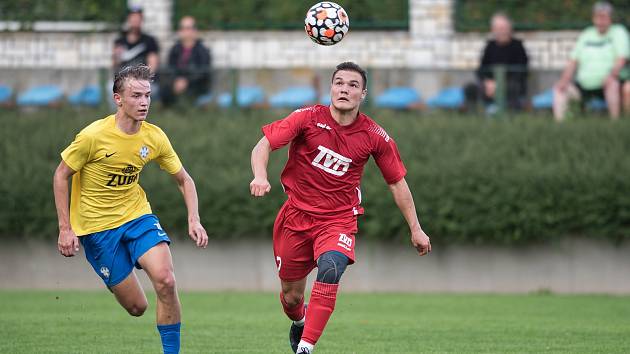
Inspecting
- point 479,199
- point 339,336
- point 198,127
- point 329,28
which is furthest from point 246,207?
point 329,28

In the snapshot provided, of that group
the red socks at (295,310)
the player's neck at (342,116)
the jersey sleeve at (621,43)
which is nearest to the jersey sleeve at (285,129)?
the player's neck at (342,116)

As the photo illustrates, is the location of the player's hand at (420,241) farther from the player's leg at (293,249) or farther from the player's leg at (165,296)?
the player's leg at (165,296)

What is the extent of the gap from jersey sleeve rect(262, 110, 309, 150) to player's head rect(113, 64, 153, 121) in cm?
95

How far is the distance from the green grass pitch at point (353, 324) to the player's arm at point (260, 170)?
6.69ft

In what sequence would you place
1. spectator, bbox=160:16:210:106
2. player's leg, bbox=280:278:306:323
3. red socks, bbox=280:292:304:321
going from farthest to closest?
1. spectator, bbox=160:16:210:106
2. red socks, bbox=280:292:304:321
3. player's leg, bbox=280:278:306:323

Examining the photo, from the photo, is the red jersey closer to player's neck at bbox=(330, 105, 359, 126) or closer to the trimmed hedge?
player's neck at bbox=(330, 105, 359, 126)

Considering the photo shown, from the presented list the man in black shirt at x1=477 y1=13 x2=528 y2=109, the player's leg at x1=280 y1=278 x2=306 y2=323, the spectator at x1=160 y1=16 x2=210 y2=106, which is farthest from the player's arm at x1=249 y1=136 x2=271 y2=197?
the spectator at x1=160 y1=16 x2=210 y2=106

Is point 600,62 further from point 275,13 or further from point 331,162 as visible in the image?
point 331,162

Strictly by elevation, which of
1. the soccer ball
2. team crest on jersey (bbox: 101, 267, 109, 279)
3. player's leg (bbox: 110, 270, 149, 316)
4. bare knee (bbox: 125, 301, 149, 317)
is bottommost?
bare knee (bbox: 125, 301, 149, 317)

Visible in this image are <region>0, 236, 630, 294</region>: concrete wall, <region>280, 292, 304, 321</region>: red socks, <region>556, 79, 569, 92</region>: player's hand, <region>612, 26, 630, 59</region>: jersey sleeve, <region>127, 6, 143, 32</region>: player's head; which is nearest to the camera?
<region>280, 292, 304, 321</region>: red socks

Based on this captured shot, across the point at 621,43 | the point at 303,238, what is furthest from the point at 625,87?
the point at 303,238

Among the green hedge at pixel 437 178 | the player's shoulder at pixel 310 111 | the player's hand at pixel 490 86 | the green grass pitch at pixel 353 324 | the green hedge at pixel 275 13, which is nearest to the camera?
the player's shoulder at pixel 310 111

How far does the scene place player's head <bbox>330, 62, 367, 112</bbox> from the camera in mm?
8930

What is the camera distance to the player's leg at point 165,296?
865 centimetres
